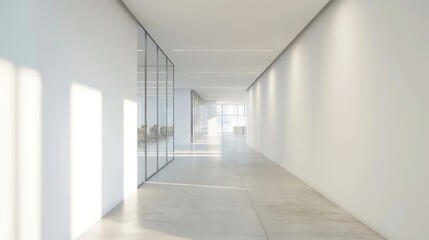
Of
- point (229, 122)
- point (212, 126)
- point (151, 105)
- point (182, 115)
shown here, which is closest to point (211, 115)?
point (212, 126)

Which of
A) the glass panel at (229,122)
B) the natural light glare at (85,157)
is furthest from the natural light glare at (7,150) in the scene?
the glass panel at (229,122)

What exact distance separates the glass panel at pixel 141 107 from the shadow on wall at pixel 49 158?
Result: 2094 millimetres

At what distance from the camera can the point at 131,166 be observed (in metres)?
7.16

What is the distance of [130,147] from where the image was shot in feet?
23.2

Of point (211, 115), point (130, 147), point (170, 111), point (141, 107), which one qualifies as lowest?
point (130, 147)

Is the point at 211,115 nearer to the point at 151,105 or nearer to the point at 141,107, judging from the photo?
the point at 151,105

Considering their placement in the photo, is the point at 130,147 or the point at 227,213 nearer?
the point at 227,213

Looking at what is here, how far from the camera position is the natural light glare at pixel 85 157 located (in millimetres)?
4266

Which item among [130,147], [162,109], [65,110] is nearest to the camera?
[65,110]

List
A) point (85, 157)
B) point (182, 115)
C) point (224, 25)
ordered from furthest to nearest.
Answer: point (182, 115)
point (224, 25)
point (85, 157)

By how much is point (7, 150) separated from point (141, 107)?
5.17m

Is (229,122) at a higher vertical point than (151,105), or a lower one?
lower

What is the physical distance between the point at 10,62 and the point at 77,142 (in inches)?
62.2

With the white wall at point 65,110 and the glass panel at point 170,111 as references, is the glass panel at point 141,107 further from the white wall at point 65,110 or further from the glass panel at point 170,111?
the glass panel at point 170,111
